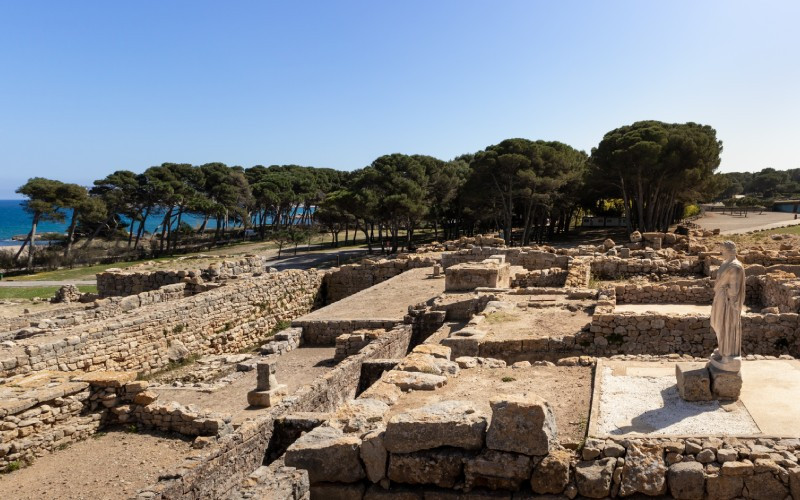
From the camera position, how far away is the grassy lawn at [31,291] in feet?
92.9

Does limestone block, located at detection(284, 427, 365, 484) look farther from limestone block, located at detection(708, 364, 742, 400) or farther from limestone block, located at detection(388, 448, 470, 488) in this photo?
limestone block, located at detection(708, 364, 742, 400)

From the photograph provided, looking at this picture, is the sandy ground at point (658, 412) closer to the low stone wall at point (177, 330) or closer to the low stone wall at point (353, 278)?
the low stone wall at point (177, 330)

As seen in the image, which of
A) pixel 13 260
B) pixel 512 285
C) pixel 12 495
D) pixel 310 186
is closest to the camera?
pixel 12 495

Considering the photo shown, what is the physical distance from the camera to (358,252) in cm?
4722

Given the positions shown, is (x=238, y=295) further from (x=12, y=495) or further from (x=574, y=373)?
Answer: (x=574, y=373)

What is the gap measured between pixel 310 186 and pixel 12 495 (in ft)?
187

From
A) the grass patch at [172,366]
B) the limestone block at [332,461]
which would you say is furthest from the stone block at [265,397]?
the grass patch at [172,366]

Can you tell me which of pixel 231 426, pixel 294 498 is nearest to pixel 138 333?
pixel 231 426

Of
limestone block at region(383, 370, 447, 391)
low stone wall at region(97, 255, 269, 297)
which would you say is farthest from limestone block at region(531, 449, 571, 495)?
low stone wall at region(97, 255, 269, 297)

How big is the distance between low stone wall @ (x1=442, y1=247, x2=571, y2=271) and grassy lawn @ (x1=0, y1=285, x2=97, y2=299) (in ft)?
58.5

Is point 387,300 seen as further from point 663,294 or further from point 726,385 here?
point 726,385

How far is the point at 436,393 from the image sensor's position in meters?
8.02

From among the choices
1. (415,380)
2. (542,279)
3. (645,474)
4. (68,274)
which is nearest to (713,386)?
Result: (645,474)

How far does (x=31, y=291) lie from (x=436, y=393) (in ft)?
95.4
